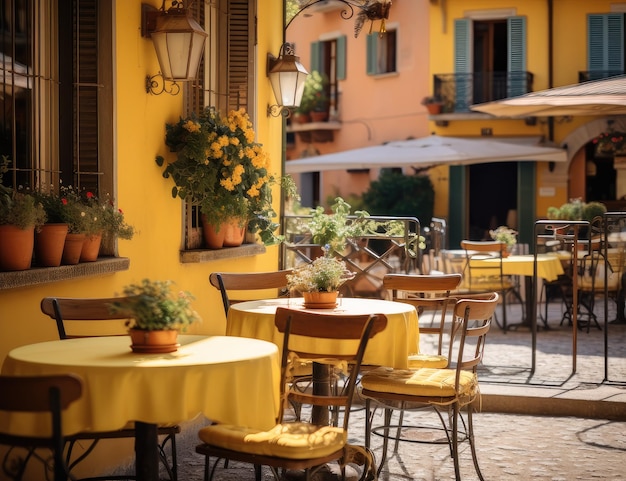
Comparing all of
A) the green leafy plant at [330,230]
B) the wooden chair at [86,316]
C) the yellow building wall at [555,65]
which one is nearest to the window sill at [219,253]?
the green leafy plant at [330,230]

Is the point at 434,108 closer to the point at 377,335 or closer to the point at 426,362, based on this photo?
the point at 426,362

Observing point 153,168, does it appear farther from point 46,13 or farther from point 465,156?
point 465,156

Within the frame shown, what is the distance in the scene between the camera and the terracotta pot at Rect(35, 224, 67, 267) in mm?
4926

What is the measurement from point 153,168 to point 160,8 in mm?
939

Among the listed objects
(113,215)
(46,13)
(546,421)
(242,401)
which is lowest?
(546,421)

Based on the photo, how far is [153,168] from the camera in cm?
623

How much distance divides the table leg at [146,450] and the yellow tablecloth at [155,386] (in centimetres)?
30

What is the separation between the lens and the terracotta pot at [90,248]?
17.3 ft

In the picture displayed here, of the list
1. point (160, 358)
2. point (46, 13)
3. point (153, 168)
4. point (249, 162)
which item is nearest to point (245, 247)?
point (249, 162)

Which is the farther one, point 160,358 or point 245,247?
point 245,247

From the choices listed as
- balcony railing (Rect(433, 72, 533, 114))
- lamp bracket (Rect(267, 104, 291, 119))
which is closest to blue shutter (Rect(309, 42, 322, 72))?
balcony railing (Rect(433, 72, 533, 114))

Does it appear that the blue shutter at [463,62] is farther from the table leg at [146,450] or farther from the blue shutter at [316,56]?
the table leg at [146,450]

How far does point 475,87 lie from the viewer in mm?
21281

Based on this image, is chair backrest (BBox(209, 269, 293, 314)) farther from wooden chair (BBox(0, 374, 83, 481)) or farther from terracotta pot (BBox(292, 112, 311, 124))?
terracotta pot (BBox(292, 112, 311, 124))
